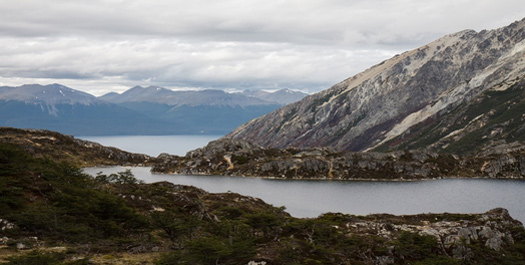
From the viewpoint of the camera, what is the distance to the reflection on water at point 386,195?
12862 cm

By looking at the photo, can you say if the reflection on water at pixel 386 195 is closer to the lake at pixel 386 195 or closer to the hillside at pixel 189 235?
the lake at pixel 386 195

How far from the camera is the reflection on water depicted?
129m

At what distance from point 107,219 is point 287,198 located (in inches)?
3794

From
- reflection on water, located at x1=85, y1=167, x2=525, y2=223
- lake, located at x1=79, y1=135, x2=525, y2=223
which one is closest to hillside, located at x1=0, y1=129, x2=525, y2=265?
lake, located at x1=79, y1=135, x2=525, y2=223

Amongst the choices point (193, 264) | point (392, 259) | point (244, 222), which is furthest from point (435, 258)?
point (193, 264)

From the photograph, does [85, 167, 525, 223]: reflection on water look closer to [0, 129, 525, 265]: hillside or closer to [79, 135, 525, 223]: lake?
[79, 135, 525, 223]: lake

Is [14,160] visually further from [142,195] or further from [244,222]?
[244,222]

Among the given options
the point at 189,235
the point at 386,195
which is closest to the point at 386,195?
the point at 386,195

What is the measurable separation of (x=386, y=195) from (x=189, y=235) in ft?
364

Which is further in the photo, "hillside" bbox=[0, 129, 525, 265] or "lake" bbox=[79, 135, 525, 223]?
"lake" bbox=[79, 135, 525, 223]

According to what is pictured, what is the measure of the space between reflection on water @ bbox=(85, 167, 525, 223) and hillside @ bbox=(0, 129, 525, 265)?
47.9 metres

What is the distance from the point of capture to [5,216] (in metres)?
55.2

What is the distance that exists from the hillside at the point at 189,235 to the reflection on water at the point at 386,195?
157ft

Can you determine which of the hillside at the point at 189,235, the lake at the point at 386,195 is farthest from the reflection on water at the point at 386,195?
the hillside at the point at 189,235
